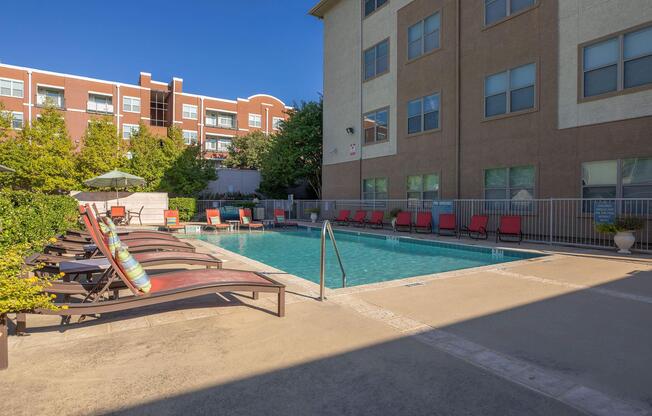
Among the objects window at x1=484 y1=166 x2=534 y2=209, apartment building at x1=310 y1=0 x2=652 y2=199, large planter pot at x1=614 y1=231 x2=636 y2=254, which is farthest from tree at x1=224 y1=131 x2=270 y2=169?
large planter pot at x1=614 y1=231 x2=636 y2=254

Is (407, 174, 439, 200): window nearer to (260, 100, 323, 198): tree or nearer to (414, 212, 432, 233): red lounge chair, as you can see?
(414, 212, 432, 233): red lounge chair

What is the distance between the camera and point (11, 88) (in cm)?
3547

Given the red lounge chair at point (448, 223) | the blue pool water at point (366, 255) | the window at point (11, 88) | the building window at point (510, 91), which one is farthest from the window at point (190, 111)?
the red lounge chair at point (448, 223)

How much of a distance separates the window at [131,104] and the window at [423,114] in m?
34.9

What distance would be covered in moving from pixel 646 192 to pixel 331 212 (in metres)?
15.0

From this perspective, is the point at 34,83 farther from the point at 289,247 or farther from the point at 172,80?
the point at 289,247

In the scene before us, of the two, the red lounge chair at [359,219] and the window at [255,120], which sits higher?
the window at [255,120]

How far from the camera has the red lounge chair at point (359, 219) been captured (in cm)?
1936

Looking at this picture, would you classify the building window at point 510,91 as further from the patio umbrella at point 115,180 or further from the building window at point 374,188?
the patio umbrella at point 115,180

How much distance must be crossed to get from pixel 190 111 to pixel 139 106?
5.61 metres

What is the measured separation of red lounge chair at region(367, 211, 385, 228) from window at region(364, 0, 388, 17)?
1158cm

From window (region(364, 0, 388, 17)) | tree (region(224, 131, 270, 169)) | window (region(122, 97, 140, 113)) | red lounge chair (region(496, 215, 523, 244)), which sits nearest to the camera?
red lounge chair (region(496, 215, 523, 244))

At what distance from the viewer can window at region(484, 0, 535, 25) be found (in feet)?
45.7

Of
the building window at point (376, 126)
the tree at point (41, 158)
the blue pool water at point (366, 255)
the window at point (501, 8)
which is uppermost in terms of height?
the window at point (501, 8)
